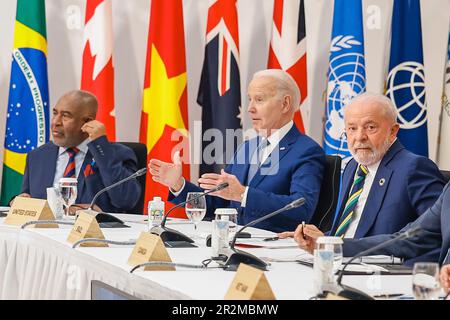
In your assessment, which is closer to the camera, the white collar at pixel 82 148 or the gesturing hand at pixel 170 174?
the gesturing hand at pixel 170 174

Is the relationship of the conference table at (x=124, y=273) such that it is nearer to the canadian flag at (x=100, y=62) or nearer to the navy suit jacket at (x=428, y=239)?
the navy suit jacket at (x=428, y=239)

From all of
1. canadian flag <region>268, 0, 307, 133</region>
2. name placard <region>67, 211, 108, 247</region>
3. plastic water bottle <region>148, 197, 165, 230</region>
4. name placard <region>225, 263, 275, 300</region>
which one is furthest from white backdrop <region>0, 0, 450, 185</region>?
name placard <region>225, 263, 275, 300</region>

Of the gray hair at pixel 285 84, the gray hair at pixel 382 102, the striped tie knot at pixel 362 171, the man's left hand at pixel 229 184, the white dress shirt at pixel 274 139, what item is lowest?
the man's left hand at pixel 229 184

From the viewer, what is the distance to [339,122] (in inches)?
220

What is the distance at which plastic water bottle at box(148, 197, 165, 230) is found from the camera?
3377mm

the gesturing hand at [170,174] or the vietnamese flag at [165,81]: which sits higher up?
the vietnamese flag at [165,81]

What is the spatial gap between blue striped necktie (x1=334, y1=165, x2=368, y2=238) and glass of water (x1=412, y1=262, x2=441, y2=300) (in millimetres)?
1625

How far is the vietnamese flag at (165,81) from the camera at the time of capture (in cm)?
591

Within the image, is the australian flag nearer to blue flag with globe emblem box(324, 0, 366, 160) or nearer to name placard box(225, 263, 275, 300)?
blue flag with globe emblem box(324, 0, 366, 160)

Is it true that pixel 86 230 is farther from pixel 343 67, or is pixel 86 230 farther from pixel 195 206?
pixel 343 67

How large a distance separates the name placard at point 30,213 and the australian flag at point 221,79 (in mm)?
2475

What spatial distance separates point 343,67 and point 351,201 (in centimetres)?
232

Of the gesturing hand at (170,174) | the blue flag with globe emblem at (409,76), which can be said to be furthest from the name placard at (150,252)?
the blue flag with globe emblem at (409,76)
